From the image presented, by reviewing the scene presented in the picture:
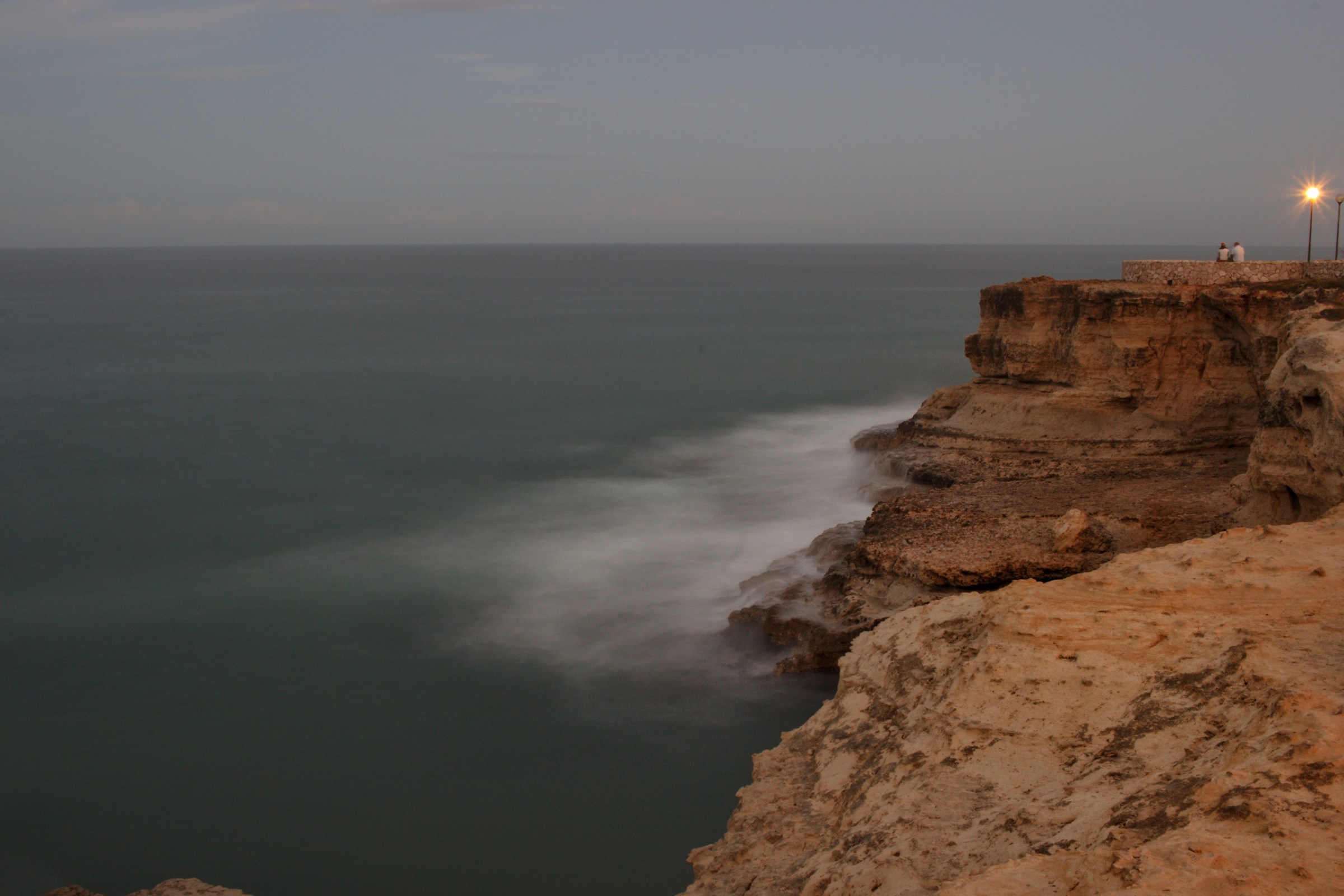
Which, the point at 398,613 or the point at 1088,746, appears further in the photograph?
the point at 398,613

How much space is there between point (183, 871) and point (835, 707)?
9124mm

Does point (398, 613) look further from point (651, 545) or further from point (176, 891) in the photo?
point (176, 891)

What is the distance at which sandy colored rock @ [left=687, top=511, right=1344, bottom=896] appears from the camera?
20.7 feet

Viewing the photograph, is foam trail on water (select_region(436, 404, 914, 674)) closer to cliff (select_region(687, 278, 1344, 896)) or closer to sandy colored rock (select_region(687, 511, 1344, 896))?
cliff (select_region(687, 278, 1344, 896))

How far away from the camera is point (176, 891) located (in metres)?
11.6

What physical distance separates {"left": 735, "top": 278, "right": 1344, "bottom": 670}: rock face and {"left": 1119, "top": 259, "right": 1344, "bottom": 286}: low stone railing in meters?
0.65

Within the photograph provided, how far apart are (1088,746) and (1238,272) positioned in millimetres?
19090

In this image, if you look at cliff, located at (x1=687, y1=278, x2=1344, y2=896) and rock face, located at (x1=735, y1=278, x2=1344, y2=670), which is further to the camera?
rock face, located at (x1=735, y1=278, x2=1344, y2=670)

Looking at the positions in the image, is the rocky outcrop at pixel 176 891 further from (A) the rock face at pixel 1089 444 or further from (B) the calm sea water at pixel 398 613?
(A) the rock face at pixel 1089 444

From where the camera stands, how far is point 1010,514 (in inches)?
725

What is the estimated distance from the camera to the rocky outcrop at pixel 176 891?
11461 millimetres

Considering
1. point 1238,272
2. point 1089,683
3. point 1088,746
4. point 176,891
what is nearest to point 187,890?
point 176,891

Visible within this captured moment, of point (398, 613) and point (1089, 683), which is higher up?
point (1089, 683)

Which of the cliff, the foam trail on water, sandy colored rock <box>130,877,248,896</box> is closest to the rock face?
the cliff
